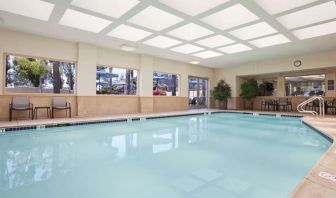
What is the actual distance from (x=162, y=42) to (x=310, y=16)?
4.63m

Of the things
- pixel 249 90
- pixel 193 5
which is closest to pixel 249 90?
pixel 249 90

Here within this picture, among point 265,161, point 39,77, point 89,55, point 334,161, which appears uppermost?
point 89,55

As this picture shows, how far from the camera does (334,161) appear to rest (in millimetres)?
2371

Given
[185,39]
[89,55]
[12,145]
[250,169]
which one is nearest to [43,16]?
[89,55]

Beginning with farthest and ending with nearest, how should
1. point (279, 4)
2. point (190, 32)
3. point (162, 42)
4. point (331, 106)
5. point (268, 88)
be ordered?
point (268, 88)
point (331, 106)
point (162, 42)
point (190, 32)
point (279, 4)

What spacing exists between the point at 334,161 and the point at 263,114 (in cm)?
830

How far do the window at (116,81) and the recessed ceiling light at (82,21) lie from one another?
2.87 meters

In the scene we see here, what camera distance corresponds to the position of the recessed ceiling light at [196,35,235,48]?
276 inches

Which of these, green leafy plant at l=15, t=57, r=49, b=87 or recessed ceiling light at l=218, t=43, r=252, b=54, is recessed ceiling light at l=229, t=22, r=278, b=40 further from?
green leafy plant at l=15, t=57, r=49, b=87

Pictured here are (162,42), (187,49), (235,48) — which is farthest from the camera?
(187,49)

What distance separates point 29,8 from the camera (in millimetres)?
4832

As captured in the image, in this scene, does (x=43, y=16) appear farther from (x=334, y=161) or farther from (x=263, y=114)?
(x=263, y=114)

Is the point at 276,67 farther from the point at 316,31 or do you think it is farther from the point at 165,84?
the point at 165,84

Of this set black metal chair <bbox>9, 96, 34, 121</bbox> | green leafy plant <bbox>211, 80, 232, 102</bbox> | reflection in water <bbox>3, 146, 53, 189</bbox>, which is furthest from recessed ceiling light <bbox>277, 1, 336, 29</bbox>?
→ black metal chair <bbox>9, 96, 34, 121</bbox>
